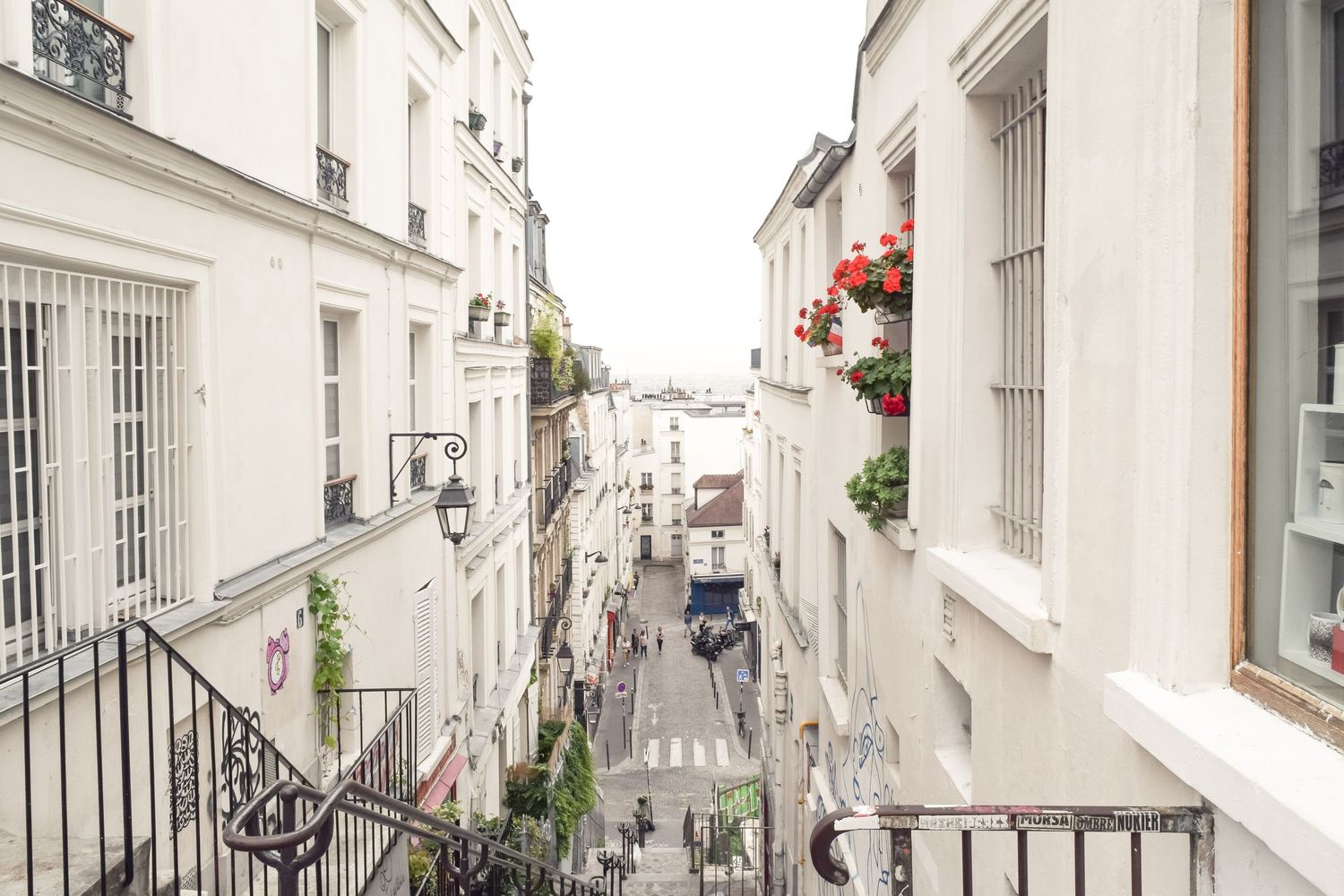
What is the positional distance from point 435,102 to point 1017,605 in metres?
9.54

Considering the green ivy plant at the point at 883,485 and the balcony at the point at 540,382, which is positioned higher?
the balcony at the point at 540,382

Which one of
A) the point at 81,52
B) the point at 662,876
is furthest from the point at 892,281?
the point at 662,876

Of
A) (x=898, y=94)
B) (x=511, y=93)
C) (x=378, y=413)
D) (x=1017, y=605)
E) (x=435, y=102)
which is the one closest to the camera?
(x=1017, y=605)

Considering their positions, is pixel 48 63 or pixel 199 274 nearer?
pixel 48 63

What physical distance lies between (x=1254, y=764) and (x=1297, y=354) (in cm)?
104

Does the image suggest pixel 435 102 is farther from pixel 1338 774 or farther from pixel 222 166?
pixel 1338 774

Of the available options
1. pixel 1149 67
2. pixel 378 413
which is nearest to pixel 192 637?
pixel 378 413

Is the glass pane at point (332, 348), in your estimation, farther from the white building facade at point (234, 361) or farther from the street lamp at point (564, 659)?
the street lamp at point (564, 659)

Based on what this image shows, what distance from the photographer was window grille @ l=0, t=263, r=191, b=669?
14.4 ft

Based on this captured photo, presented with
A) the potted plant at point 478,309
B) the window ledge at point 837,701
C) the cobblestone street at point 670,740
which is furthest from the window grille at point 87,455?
the cobblestone street at point 670,740

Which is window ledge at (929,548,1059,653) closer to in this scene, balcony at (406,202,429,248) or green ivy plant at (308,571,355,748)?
green ivy plant at (308,571,355,748)

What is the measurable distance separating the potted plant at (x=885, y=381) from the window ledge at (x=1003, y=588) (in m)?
1.40

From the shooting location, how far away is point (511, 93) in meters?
17.0

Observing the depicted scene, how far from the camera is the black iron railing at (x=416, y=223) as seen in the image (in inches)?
408
